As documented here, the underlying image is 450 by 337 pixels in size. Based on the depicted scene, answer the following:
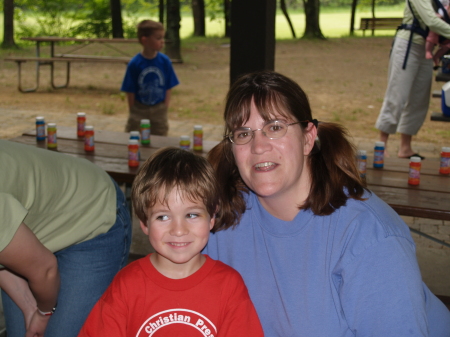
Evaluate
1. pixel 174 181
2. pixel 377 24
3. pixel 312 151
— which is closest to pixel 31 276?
pixel 174 181

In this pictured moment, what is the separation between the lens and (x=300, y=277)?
184cm

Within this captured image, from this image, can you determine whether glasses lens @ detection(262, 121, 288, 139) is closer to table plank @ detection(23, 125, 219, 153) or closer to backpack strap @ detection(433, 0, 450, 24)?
table plank @ detection(23, 125, 219, 153)

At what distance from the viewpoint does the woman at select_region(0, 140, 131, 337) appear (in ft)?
6.38

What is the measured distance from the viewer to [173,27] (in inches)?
587

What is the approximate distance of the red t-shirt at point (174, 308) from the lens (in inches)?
71.0

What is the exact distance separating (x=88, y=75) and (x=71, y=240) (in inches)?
485

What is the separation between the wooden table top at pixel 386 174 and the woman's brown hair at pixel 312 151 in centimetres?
111

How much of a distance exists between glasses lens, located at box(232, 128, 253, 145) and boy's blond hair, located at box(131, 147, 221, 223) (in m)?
0.13

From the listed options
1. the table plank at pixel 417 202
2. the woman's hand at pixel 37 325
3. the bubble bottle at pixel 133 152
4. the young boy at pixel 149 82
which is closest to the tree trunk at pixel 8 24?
the young boy at pixel 149 82

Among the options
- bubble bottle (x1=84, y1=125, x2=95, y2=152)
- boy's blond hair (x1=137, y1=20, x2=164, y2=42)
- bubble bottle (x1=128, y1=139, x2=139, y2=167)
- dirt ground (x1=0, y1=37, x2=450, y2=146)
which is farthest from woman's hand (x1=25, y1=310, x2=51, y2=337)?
dirt ground (x1=0, y1=37, x2=450, y2=146)

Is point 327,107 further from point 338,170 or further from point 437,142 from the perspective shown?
point 338,170

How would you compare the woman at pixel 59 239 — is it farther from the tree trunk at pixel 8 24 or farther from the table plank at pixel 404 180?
the tree trunk at pixel 8 24

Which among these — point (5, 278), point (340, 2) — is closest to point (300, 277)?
point (5, 278)

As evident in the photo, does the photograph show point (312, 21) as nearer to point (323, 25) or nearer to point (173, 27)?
point (323, 25)
